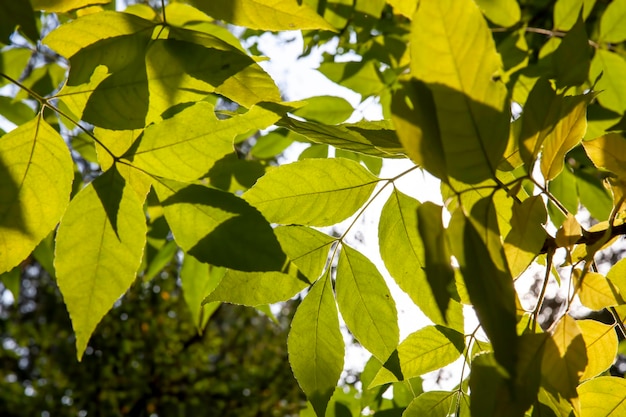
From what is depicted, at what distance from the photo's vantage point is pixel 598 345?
59cm

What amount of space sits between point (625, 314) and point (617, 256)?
3.05m

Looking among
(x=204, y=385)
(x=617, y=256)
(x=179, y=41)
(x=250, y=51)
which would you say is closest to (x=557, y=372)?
(x=179, y=41)

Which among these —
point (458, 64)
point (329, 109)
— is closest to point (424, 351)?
point (458, 64)

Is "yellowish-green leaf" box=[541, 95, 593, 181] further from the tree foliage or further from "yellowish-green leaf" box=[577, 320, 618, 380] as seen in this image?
"yellowish-green leaf" box=[577, 320, 618, 380]

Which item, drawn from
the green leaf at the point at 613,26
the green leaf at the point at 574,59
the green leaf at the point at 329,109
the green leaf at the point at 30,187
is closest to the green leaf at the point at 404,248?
the green leaf at the point at 574,59

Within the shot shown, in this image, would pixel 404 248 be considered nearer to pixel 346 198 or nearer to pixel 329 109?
pixel 346 198

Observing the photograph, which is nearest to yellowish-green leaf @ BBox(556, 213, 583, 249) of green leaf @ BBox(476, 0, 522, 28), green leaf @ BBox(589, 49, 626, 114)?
green leaf @ BBox(589, 49, 626, 114)

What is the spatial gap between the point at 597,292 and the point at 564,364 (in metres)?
0.10

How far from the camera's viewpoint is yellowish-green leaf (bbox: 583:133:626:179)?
1.86 ft

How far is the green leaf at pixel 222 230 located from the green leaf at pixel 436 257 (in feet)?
0.53

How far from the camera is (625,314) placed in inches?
24.2

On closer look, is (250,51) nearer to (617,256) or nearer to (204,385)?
(617,256)

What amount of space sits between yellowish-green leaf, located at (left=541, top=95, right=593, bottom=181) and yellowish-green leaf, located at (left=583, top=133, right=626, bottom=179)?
0.24 feet

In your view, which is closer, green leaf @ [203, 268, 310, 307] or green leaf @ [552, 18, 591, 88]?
green leaf @ [552, 18, 591, 88]
